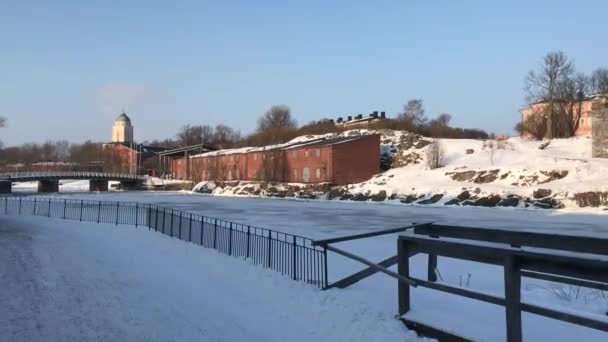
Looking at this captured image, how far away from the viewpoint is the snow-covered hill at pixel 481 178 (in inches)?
1732

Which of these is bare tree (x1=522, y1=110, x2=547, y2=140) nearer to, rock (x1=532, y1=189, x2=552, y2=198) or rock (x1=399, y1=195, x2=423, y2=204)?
rock (x1=399, y1=195, x2=423, y2=204)

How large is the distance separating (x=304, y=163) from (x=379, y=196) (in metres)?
19.5

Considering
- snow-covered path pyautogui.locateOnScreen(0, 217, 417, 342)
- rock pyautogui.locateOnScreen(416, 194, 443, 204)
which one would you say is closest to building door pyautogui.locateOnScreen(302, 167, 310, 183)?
rock pyautogui.locateOnScreen(416, 194, 443, 204)

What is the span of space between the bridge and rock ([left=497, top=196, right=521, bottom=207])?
236ft

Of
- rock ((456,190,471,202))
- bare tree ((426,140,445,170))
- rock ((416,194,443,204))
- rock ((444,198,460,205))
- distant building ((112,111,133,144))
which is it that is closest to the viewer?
rock ((444,198,460,205))

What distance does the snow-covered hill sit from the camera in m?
44.0

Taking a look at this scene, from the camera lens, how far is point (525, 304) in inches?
216

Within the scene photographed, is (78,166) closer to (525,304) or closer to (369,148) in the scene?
(369,148)

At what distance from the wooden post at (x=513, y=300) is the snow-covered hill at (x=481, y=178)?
3812 cm

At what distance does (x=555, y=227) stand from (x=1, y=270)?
2522cm

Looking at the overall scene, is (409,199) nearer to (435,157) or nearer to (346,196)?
(346,196)

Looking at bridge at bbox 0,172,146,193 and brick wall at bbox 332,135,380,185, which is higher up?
brick wall at bbox 332,135,380,185

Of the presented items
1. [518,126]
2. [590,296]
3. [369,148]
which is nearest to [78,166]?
[369,148]

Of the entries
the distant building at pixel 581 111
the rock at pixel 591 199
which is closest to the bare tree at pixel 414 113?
the distant building at pixel 581 111
